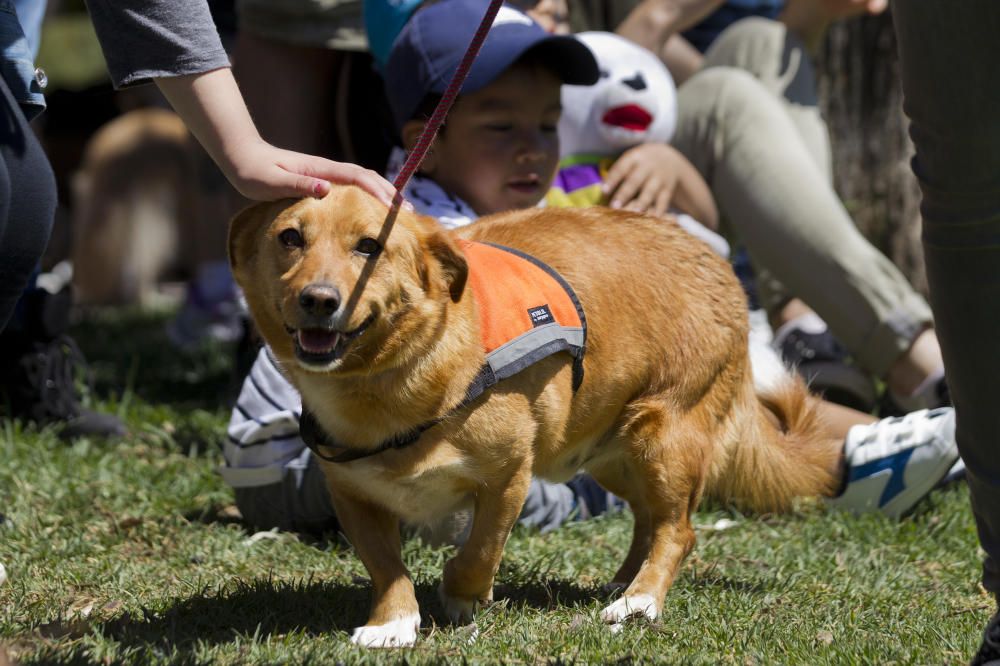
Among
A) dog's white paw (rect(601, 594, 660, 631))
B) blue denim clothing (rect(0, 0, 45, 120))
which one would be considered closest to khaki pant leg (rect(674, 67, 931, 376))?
dog's white paw (rect(601, 594, 660, 631))

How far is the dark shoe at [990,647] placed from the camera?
216cm

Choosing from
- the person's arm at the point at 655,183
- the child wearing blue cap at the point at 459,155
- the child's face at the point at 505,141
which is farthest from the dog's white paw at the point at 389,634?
the person's arm at the point at 655,183

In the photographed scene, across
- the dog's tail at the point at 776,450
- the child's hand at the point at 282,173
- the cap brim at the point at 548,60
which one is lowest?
the dog's tail at the point at 776,450

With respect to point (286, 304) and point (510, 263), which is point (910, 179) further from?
point (286, 304)

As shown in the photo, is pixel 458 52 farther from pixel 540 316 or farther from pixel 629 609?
pixel 629 609

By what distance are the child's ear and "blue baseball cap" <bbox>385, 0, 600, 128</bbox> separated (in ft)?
0.14

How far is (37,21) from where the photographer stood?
10.9 feet

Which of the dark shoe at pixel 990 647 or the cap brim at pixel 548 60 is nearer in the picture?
the dark shoe at pixel 990 647

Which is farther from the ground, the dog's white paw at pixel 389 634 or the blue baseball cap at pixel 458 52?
the blue baseball cap at pixel 458 52

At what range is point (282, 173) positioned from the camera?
2.24 m

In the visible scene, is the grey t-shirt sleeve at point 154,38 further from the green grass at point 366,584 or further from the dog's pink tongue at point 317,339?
the green grass at point 366,584

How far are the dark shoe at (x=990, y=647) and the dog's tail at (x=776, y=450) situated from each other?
93 cm

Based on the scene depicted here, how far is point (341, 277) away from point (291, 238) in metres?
0.15

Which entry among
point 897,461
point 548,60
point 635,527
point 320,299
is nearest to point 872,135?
point 897,461
